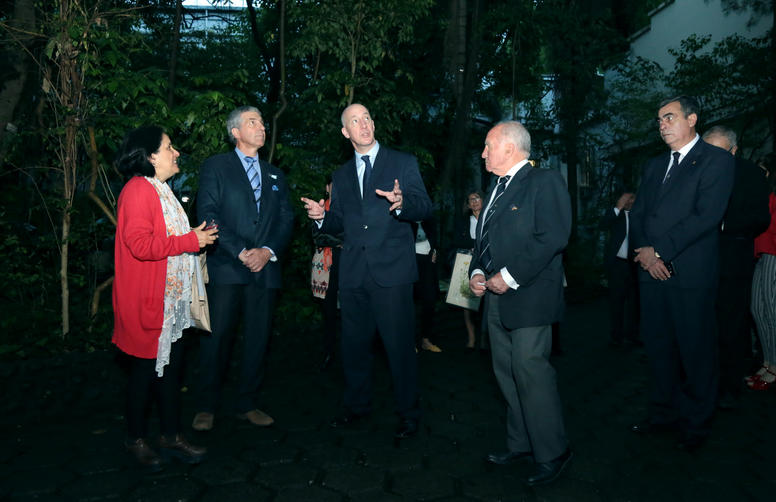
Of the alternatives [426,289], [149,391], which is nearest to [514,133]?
[149,391]

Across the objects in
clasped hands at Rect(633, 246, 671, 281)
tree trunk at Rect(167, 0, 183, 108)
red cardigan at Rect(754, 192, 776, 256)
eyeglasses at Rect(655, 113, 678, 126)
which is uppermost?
tree trunk at Rect(167, 0, 183, 108)

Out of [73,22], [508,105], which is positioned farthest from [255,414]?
[508,105]

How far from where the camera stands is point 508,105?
16.8 meters

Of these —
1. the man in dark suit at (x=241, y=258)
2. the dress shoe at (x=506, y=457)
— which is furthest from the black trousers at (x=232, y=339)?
the dress shoe at (x=506, y=457)

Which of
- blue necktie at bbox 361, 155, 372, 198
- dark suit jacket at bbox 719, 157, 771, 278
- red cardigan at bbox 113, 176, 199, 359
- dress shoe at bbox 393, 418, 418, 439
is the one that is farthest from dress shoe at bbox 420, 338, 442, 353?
red cardigan at bbox 113, 176, 199, 359

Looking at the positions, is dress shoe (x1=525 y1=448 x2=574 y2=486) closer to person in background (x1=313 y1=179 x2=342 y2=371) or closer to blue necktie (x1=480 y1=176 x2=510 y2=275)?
blue necktie (x1=480 y1=176 x2=510 y2=275)

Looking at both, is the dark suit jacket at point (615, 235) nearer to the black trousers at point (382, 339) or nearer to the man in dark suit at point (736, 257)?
the man in dark suit at point (736, 257)

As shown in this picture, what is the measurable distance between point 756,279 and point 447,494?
11.9 feet

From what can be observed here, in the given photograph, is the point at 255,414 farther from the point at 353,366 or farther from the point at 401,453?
the point at 401,453

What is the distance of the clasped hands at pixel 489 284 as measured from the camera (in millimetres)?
3174

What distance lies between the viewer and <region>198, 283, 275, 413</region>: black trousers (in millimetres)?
A: 4082

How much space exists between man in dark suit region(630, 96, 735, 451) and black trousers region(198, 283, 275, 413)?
8.80 ft

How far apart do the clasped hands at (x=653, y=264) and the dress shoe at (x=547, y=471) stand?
1324 millimetres

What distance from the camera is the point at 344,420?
13.9 feet
